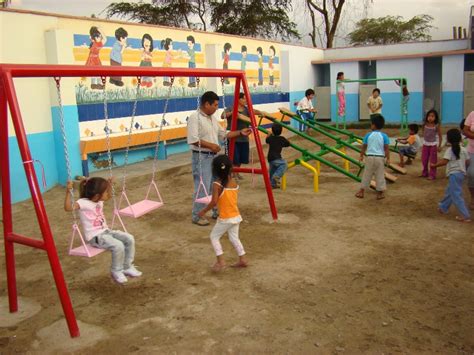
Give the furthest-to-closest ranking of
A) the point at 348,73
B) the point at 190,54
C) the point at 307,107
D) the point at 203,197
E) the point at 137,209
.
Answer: the point at 348,73
the point at 307,107
the point at 190,54
the point at 203,197
the point at 137,209

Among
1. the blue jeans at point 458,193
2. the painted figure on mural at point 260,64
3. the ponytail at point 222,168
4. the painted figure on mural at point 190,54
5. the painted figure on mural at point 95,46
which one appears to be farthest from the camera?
the painted figure on mural at point 260,64

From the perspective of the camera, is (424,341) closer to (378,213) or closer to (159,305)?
(159,305)

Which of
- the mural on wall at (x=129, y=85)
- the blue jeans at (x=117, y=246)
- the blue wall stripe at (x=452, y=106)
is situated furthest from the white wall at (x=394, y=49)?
the blue jeans at (x=117, y=246)

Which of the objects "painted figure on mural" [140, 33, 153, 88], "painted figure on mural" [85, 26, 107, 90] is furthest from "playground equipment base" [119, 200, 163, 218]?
"painted figure on mural" [140, 33, 153, 88]

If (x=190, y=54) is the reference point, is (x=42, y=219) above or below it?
below

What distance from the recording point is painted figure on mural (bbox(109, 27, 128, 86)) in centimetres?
1012

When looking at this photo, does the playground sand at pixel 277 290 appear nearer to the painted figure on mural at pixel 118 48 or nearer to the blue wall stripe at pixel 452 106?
the painted figure on mural at pixel 118 48

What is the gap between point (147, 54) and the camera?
1098cm

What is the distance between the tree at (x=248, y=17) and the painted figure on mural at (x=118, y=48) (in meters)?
21.5

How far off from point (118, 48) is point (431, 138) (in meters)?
6.60

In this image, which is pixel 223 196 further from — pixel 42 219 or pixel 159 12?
pixel 159 12

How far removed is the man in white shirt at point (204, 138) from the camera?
6.00 meters

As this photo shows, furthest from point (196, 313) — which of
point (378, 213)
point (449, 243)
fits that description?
point (378, 213)

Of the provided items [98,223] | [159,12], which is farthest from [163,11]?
[98,223]
